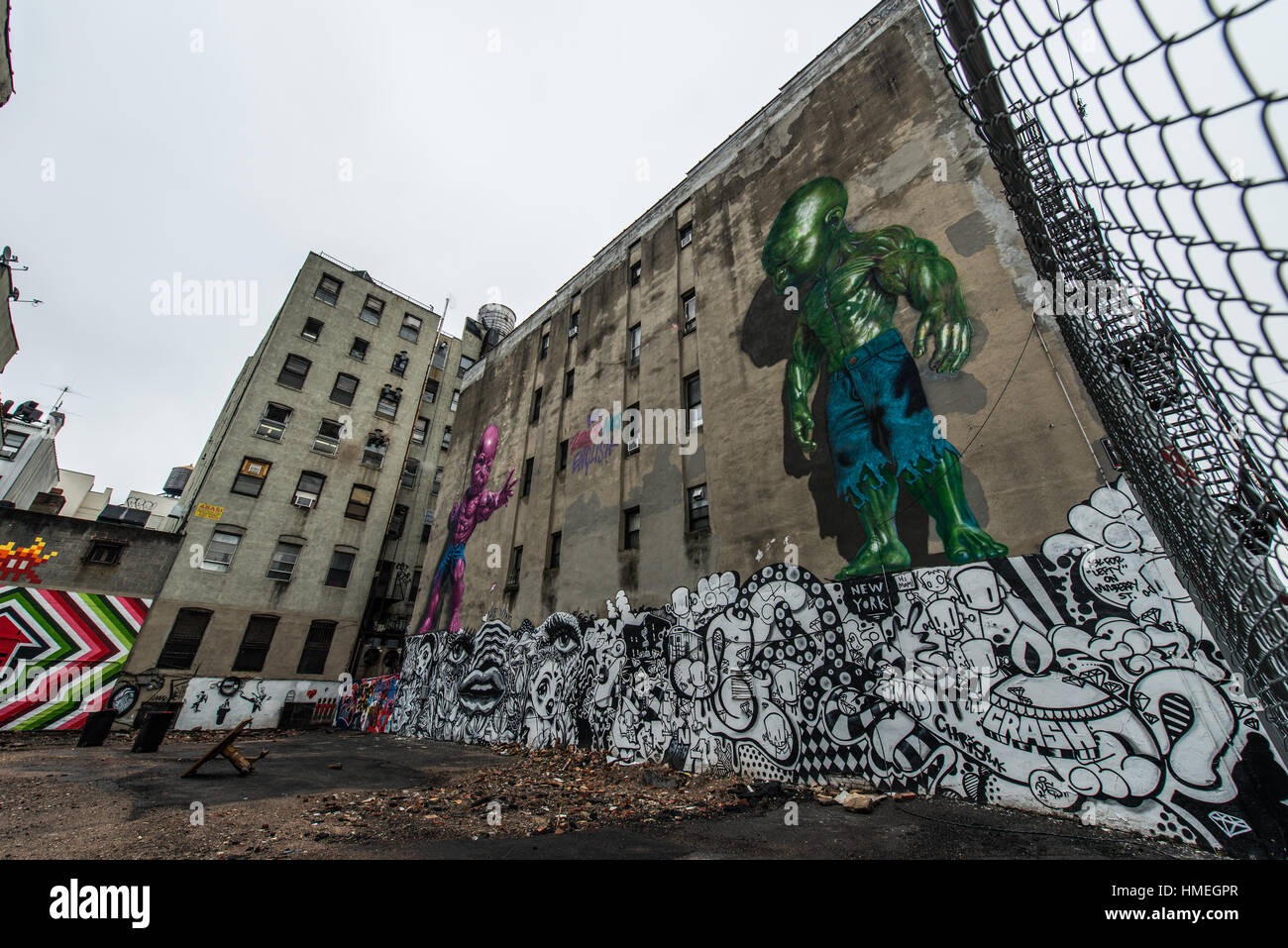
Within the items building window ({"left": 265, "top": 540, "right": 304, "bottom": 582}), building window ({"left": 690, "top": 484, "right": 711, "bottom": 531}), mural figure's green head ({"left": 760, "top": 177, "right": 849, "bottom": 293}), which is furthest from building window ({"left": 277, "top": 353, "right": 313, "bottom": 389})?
mural figure's green head ({"left": 760, "top": 177, "right": 849, "bottom": 293})

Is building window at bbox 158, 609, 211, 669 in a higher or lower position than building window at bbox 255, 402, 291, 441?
lower

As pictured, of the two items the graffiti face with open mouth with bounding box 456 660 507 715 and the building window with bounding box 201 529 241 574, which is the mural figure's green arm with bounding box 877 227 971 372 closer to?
the graffiti face with open mouth with bounding box 456 660 507 715

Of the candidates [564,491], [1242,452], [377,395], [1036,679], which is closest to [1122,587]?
[1036,679]

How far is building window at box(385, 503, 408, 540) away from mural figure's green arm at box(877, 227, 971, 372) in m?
24.0

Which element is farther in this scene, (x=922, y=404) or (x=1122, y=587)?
(x=922, y=404)

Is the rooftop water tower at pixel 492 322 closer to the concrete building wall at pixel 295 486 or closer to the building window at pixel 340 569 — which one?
the concrete building wall at pixel 295 486

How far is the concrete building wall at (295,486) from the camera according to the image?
758 inches

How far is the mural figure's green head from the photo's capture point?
11289mm

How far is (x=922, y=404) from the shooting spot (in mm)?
8641

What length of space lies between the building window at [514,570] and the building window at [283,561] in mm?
11566

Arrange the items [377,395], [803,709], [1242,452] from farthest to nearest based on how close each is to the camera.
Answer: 1. [377,395]
2. [803,709]
3. [1242,452]

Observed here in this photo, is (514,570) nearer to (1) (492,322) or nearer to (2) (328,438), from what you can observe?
(2) (328,438)
